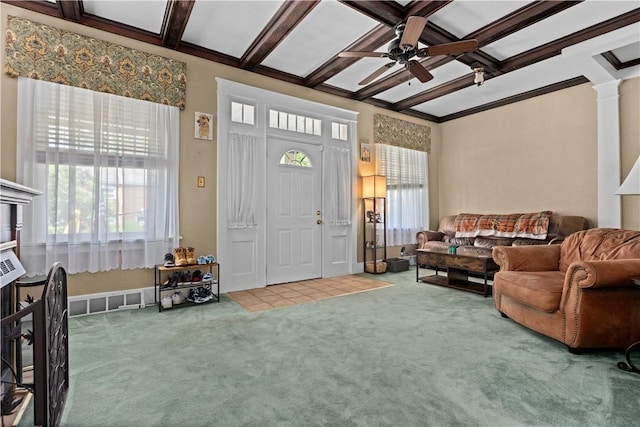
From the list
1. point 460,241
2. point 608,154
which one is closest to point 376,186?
point 460,241

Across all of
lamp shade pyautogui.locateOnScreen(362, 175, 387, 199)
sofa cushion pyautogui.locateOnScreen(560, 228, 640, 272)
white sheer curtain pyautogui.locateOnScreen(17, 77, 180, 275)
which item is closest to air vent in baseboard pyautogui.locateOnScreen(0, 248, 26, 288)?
white sheer curtain pyautogui.locateOnScreen(17, 77, 180, 275)

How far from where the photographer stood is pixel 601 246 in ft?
9.52

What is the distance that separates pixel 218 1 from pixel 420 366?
3.67 m

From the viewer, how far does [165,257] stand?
3602 millimetres

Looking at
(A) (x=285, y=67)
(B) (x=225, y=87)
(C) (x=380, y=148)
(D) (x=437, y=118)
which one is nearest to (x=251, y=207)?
(B) (x=225, y=87)

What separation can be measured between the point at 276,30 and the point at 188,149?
1736mm

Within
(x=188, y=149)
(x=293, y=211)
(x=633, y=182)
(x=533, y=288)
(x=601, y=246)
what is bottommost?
(x=533, y=288)

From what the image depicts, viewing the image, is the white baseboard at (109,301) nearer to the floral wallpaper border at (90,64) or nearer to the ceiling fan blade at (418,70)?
the floral wallpaper border at (90,64)

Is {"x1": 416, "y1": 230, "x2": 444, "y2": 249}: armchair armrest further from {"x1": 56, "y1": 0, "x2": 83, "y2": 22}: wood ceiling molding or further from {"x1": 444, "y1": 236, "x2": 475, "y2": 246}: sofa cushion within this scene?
{"x1": 56, "y1": 0, "x2": 83, "y2": 22}: wood ceiling molding

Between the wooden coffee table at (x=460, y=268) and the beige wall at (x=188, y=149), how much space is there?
10.1ft

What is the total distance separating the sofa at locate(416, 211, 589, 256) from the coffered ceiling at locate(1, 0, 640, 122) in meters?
2.12

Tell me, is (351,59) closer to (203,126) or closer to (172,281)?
(203,126)

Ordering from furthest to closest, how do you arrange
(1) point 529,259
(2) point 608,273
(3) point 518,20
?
1. (3) point 518,20
2. (1) point 529,259
3. (2) point 608,273

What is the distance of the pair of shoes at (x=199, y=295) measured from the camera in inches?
146
